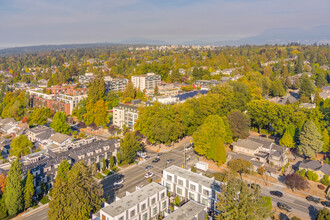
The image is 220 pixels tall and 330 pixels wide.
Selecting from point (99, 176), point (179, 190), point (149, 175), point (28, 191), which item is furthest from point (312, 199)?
point (28, 191)

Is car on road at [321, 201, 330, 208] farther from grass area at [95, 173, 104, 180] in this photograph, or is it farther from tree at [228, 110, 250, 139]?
grass area at [95, 173, 104, 180]

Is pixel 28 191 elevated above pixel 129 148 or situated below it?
below

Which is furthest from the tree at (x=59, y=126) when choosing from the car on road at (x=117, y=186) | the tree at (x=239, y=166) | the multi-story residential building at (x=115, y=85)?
the tree at (x=239, y=166)

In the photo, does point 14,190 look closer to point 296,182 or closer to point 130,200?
Result: point 130,200

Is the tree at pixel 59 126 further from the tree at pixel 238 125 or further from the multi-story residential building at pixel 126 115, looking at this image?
the tree at pixel 238 125

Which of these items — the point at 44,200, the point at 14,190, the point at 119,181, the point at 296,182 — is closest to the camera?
the point at 14,190

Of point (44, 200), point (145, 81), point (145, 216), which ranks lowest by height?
point (44, 200)
